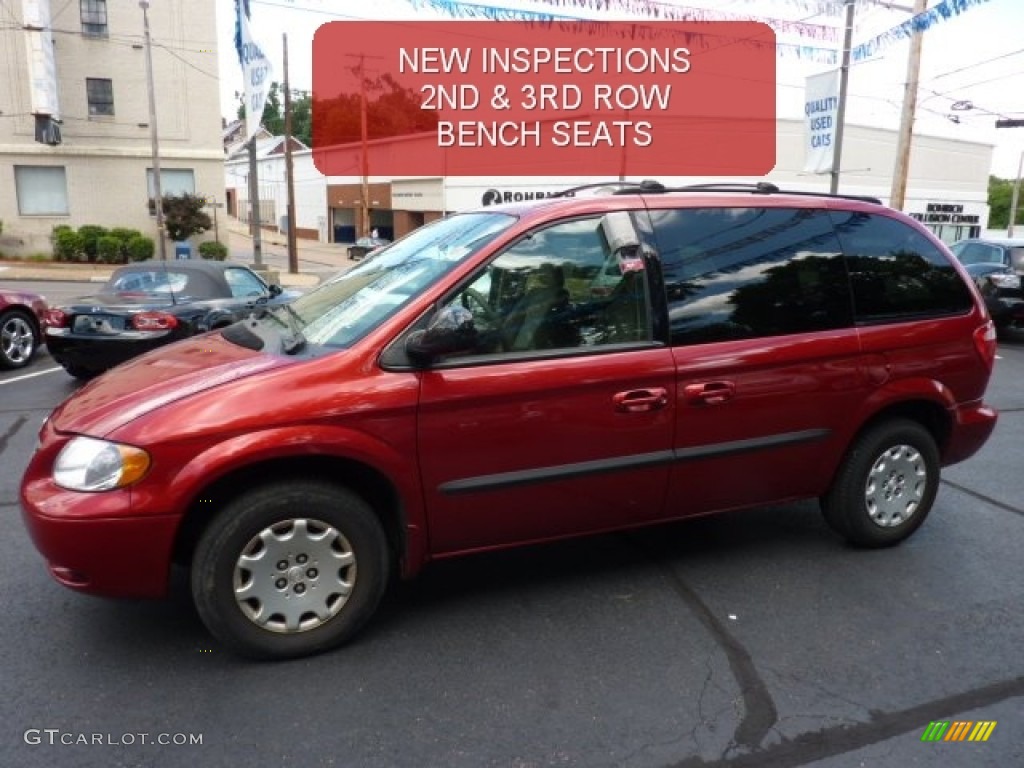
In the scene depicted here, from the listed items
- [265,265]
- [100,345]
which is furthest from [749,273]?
[265,265]

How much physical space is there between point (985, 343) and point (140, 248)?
99.4ft

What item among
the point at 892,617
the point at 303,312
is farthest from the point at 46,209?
the point at 892,617

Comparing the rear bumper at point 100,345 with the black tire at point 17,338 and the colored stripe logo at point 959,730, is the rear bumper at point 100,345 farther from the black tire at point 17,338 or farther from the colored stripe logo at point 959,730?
the colored stripe logo at point 959,730

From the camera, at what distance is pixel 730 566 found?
4043mm

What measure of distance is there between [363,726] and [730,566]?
6.81 feet

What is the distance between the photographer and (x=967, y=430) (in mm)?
4316

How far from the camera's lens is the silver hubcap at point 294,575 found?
2.99 meters

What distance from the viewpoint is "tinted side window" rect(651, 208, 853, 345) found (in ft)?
11.8

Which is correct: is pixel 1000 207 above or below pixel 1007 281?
above

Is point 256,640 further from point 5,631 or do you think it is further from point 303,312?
point 303,312

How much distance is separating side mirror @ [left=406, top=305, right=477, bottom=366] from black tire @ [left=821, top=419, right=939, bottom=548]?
86.4 inches

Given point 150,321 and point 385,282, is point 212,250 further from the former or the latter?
point 385,282

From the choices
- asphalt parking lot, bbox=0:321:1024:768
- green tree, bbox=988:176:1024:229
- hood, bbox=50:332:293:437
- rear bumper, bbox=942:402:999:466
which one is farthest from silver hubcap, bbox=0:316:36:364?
green tree, bbox=988:176:1024:229

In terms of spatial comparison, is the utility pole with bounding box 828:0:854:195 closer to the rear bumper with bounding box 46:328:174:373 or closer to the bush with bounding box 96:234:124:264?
the rear bumper with bounding box 46:328:174:373
